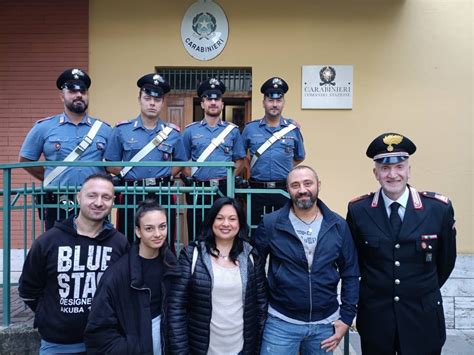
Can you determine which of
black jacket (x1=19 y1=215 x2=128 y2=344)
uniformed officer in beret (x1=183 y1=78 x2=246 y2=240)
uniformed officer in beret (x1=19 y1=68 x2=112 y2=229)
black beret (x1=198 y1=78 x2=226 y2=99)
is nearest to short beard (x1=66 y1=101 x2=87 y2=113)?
uniformed officer in beret (x1=19 y1=68 x2=112 y2=229)

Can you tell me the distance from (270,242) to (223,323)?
520 millimetres

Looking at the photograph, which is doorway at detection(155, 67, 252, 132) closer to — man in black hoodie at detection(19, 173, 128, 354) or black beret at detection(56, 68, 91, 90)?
black beret at detection(56, 68, 91, 90)

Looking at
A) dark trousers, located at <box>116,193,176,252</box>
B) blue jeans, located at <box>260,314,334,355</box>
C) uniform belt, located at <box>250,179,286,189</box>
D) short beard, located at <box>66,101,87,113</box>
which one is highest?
short beard, located at <box>66,101,87,113</box>

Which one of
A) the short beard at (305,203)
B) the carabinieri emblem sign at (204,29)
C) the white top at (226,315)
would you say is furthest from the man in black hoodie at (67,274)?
the carabinieri emblem sign at (204,29)

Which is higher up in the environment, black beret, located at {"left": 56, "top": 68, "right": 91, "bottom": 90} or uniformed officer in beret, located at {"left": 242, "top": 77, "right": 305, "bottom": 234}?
black beret, located at {"left": 56, "top": 68, "right": 91, "bottom": 90}

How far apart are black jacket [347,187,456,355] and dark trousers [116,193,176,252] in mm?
1515

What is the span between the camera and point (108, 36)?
18.9ft

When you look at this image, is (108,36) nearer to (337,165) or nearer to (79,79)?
(79,79)

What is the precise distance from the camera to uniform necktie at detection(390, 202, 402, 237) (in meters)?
2.53

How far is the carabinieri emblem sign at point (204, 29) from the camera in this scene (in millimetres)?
5738

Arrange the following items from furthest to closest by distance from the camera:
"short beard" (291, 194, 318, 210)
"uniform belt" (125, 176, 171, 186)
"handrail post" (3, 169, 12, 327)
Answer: "uniform belt" (125, 176, 171, 186) < "handrail post" (3, 169, 12, 327) < "short beard" (291, 194, 318, 210)

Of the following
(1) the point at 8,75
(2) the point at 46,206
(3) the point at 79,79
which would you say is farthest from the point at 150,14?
(2) the point at 46,206

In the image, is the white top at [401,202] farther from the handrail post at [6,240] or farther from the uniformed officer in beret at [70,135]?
the handrail post at [6,240]

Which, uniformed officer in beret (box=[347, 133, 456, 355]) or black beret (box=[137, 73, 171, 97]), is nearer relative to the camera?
uniformed officer in beret (box=[347, 133, 456, 355])
